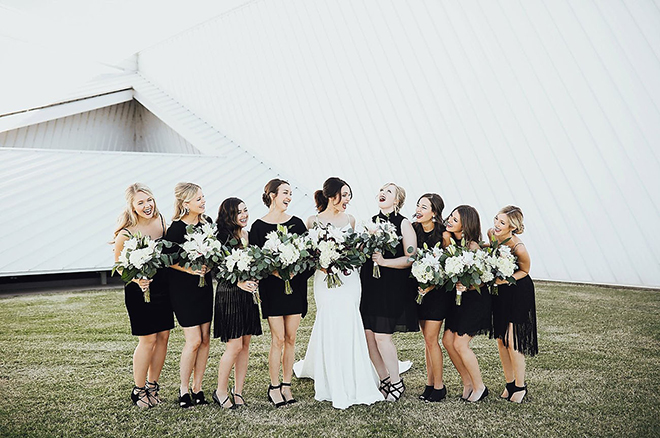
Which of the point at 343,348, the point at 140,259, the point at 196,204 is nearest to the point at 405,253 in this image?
the point at 343,348

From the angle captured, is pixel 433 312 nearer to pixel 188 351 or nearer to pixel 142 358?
pixel 188 351

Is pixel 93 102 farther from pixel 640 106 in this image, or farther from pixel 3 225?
pixel 640 106

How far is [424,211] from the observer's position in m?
4.53

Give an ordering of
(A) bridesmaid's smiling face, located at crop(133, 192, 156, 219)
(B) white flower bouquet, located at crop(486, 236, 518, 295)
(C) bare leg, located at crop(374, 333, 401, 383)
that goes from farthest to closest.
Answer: (C) bare leg, located at crop(374, 333, 401, 383) < (A) bridesmaid's smiling face, located at crop(133, 192, 156, 219) < (B) white flower bouquet, located at crop(486, 236, 518, 295)

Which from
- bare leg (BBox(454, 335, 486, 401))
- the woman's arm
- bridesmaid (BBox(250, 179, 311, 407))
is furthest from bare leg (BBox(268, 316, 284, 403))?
bare leg (BBox(454, 335, 486, 401))

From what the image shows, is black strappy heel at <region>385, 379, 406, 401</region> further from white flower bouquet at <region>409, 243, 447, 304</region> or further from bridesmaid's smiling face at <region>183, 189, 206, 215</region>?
bridesmaid's smiling face at <region>183, 189, 206, 215</region>

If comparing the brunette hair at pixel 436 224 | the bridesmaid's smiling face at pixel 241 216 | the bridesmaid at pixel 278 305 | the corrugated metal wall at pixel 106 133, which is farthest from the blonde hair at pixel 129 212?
the corrugated metal wall at pixel 106 133

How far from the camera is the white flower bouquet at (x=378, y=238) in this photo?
4316 mm

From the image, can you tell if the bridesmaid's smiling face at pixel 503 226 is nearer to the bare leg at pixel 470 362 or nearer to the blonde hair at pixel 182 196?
the bare leg at pixel 470 362

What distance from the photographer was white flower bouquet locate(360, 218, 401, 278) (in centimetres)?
432

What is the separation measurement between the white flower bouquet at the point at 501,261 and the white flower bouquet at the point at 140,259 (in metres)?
2.62

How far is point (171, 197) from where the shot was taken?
39.7 feet

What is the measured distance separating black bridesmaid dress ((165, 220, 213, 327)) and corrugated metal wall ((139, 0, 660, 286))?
8012 millimetres

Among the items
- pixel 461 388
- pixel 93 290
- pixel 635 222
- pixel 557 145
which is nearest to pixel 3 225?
pixel 93 290
